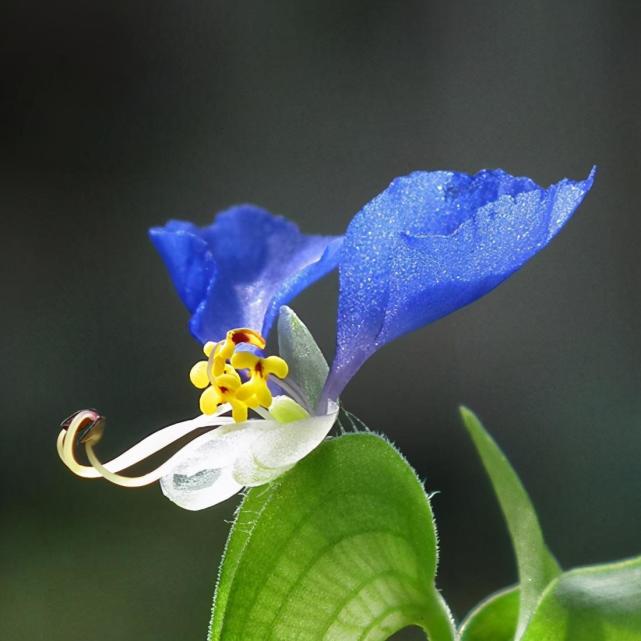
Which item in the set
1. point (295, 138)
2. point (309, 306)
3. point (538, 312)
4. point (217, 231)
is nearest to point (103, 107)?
point (295, 138)

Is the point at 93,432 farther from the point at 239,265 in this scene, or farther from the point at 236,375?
the point at 239,265

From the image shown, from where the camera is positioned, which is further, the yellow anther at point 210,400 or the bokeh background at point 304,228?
the bokeh background at point 304,228

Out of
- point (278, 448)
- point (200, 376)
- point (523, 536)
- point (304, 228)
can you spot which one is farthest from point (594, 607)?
point (304, 228)

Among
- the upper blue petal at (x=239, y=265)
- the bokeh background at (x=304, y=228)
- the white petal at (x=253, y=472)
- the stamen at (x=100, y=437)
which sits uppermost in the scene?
the bokeh background at (x=304, y=228)

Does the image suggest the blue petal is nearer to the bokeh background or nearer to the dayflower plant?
the dayflower plant

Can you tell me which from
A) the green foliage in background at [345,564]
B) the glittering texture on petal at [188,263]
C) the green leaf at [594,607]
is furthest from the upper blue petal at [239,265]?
the green leaf at [594,607]

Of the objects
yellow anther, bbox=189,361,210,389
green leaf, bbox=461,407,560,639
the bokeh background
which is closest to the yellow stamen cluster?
yellow anther, bbox=189,361,210,389

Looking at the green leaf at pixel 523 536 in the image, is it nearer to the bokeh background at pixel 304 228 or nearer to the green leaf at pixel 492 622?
the green leaf at pixel 492 622
